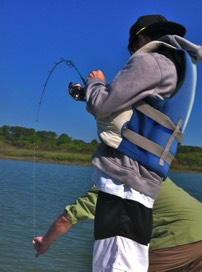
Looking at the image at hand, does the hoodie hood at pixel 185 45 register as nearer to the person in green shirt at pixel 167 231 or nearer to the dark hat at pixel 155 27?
the dark hat at pixel 155 27

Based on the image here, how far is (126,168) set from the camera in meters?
2.33

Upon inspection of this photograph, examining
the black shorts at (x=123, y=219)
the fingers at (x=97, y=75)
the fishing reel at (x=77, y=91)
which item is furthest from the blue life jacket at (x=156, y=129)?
the fishing reel at (x=77, y=91)

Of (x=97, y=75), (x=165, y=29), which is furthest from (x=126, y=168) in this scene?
(x=165, y=29)

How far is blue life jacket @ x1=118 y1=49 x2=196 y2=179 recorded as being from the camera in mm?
2342

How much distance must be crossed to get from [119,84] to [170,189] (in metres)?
0.95

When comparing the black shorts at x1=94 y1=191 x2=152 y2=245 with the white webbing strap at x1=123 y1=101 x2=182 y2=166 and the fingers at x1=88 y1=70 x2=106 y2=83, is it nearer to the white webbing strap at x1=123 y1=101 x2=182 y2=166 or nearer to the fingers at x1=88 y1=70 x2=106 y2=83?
the white webbing strap at x1=123 y1=101 x2=182 y2=166

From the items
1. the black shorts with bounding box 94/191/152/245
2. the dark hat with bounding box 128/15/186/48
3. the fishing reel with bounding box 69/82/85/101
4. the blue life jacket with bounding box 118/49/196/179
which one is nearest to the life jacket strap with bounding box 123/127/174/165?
the blue life jacket with bounding box 118/49/196/179

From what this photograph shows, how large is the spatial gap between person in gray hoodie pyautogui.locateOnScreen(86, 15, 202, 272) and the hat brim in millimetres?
220

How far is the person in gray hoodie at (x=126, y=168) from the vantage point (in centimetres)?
231

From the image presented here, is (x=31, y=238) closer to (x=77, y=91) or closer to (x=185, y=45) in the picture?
(x=77, y=91)

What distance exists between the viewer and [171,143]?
7.88 ft

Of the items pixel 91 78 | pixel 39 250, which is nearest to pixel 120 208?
pixel 91 78

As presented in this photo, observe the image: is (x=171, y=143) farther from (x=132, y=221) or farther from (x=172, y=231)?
(x=172, y=231)

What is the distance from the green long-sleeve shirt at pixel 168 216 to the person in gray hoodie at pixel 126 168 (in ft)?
1.95
